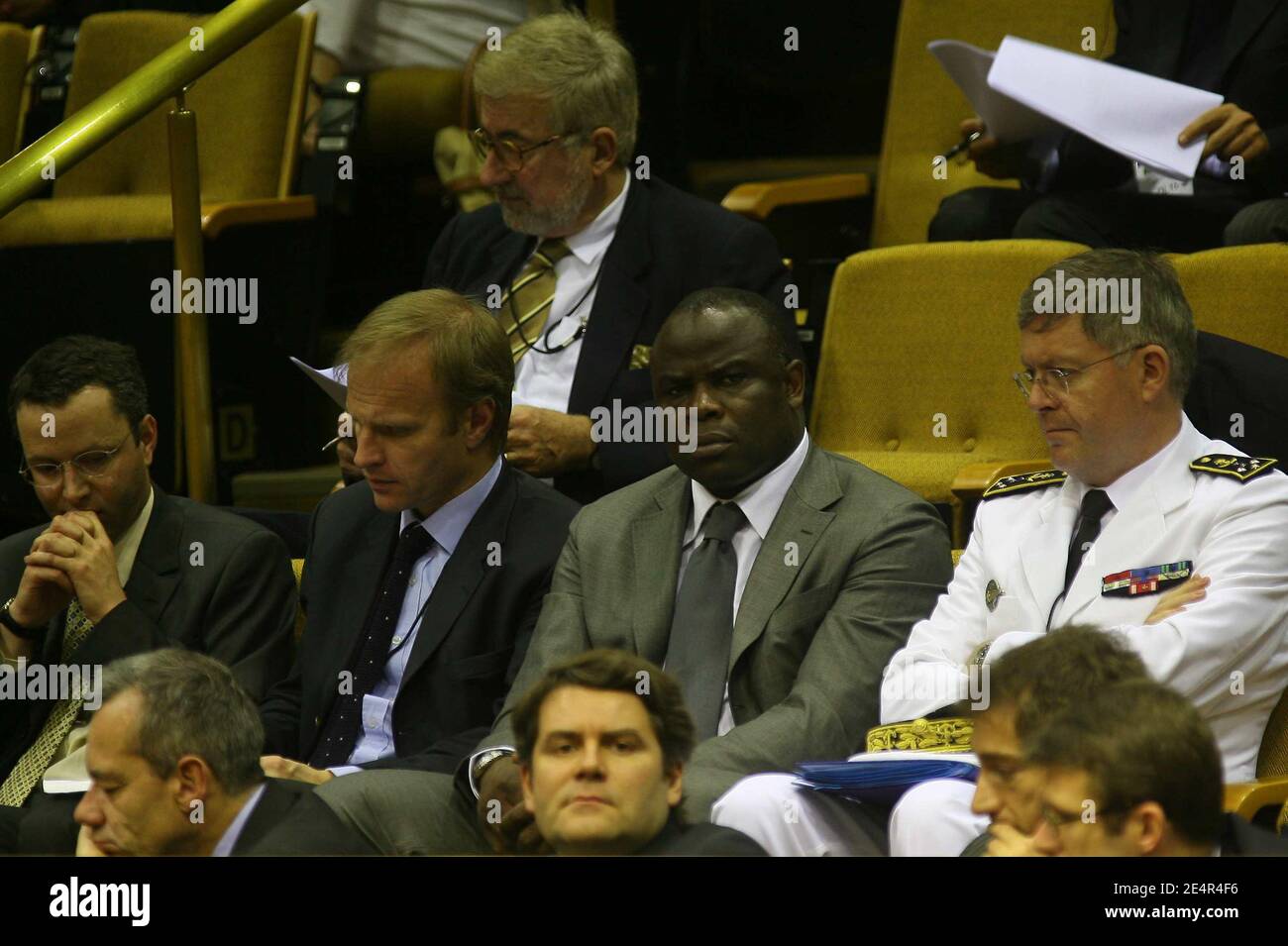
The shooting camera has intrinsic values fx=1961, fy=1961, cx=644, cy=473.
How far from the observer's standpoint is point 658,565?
2793 millimetres

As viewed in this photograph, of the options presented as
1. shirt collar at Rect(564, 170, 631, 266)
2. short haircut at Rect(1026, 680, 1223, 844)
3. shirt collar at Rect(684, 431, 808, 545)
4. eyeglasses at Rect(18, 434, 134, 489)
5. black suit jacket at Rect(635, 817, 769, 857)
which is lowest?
black suit jacket at Rect(635, 817, 769, 857)

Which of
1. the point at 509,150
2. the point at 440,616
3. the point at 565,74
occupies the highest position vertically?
the point at 565,74

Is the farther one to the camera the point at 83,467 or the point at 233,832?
the point at 83,467

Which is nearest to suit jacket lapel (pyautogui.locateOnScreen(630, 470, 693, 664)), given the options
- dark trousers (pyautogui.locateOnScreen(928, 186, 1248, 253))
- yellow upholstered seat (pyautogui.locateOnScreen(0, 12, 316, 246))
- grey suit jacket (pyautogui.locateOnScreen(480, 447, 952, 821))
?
grey suit jacket (pyautogui.locateOnScreen(480, 447, 952, 821))

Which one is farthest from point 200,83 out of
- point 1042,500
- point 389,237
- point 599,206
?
point 1042,500

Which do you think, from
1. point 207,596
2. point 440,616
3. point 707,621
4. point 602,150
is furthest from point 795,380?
point 207,596

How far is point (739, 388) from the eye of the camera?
9.19 ft

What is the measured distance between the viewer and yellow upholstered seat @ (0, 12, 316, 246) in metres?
4.22

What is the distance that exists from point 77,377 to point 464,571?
2.31 ft

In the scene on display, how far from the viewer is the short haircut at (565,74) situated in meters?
3.47

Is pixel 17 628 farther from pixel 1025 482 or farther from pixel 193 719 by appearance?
pixel 1025 482

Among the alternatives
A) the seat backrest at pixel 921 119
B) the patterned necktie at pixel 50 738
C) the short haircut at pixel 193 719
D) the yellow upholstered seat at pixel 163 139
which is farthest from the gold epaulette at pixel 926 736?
the yellow upholstered seat at pixel 163 139

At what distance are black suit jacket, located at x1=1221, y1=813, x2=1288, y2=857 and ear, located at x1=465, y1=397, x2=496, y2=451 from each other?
1337mm

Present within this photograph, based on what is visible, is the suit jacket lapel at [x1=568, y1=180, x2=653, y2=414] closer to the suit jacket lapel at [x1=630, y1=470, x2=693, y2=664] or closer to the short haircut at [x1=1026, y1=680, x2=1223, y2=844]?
the suit jacket lapel at [x1=630, y1=470, x2=693, y2=664]
